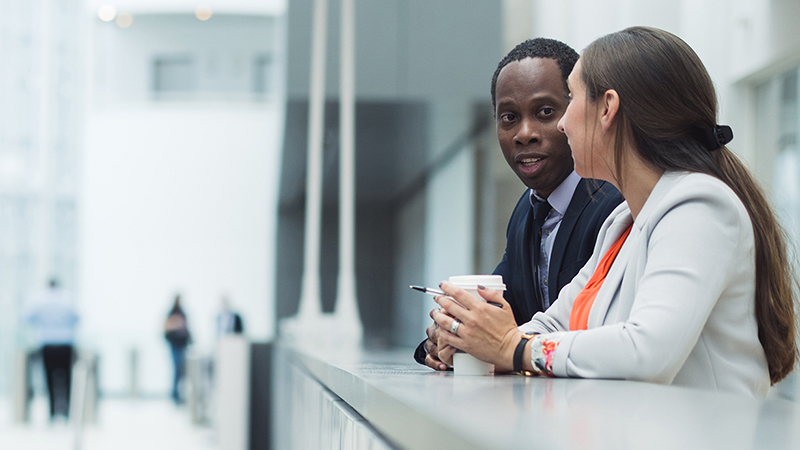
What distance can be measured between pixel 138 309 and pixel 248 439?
361 inches

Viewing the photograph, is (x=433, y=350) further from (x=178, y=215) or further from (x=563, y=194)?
(x=178, y=215)

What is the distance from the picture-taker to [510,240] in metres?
1.92

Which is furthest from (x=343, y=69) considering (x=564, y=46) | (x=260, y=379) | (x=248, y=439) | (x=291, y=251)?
(x=291, y=251)

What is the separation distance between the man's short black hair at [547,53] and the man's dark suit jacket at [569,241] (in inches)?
10.7

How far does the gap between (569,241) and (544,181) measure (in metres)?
0.15

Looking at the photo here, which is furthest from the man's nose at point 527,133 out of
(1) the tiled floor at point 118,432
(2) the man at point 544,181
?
(1) the tiled floor at point 118,432

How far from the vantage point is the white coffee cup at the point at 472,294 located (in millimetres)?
1308

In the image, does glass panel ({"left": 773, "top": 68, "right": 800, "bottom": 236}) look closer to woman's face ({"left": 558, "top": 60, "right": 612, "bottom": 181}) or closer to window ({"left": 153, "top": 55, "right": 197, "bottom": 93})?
woman's face ({"left": 558, "top": 60, "right": 612, "bottom": 181})

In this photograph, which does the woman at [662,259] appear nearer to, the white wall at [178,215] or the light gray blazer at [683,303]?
the light gray blazer at [683,303]

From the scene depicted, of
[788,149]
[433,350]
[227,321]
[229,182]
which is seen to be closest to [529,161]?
[433,350]

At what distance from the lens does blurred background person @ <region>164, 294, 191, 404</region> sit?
39.7 feet

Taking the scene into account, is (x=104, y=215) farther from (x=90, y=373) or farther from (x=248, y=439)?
(x=248, y=439)

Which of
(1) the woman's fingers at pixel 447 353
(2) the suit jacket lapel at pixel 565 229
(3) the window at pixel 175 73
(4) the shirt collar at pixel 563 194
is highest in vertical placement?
(3) the window at pixel 175 73

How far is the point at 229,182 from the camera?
14.9 m
